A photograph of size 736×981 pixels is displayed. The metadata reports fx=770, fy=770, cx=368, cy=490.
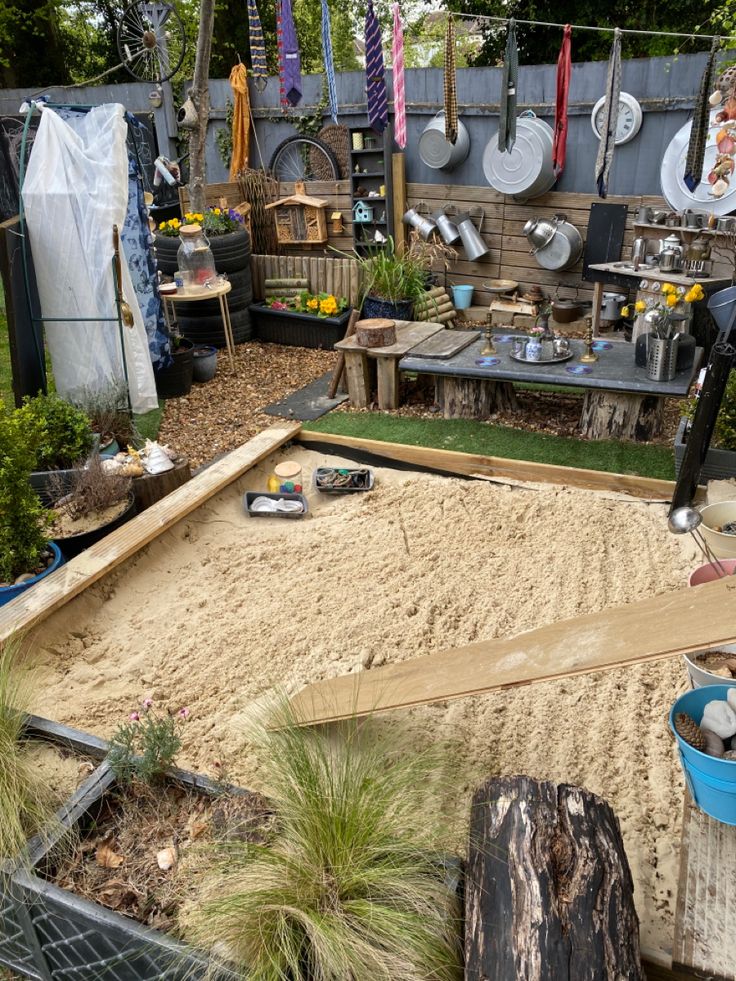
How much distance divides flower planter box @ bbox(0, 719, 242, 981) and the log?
184 inches

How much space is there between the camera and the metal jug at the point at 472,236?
8.70m

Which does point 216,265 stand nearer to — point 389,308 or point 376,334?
point 389,308

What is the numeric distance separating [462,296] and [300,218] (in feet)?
7.99

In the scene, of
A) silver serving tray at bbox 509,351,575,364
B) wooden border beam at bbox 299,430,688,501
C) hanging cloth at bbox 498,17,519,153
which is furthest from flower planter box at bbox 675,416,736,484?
hanging cloth at bbox 498,17,519,153

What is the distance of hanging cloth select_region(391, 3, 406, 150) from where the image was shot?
7.68 m

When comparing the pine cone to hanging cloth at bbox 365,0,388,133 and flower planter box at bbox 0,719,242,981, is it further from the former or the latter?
hanging cloth at bbox 365,0,388,133

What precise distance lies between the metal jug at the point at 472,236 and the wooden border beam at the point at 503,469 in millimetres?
4292

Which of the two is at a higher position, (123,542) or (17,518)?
(17,518)

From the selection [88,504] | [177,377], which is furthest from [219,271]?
[88,504]

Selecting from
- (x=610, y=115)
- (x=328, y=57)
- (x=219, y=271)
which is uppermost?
(x=328, y=57)

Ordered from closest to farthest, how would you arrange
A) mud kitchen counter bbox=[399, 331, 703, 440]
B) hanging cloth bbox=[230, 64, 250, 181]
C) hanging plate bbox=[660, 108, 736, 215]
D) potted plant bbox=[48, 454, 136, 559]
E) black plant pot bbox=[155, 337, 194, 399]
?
potted plant bbox=[48, 454, 136, 559], mud kitchen counter bbox=[399, 331, 703, 440], hanging plate bbox=[660, 108, 736, 215], black plant pot bbox=[155, 337, 194, 399], hanging cloth bbox=[230, 64, 250, 181]

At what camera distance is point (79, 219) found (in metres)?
5.95

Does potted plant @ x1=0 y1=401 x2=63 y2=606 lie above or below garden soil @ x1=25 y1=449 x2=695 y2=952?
above

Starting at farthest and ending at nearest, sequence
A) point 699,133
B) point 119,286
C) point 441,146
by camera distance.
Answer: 1. point 441,146
2. point 699,133
3. point 119,286
